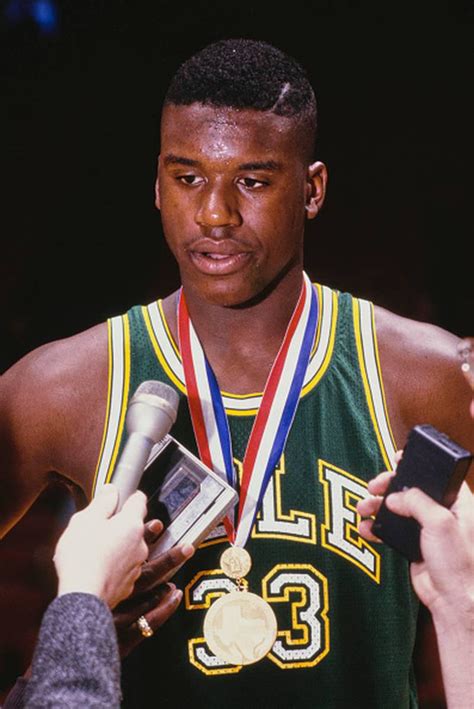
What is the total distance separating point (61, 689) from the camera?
1.19 m

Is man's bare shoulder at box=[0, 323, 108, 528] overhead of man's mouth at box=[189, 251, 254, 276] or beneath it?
beneath

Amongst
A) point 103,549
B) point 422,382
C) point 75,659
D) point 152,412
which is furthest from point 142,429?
point 422,382

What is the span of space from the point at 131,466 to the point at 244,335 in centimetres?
75

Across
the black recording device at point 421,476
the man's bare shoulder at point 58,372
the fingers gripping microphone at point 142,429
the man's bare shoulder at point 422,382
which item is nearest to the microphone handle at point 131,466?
the fingers gripping microphone at point 142,429

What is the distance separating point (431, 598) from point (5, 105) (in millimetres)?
4317

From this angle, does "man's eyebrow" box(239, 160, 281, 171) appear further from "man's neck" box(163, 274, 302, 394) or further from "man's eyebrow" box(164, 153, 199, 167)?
"man's neck" box(163, 274, 302, 394)

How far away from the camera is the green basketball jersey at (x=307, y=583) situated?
1921 mm

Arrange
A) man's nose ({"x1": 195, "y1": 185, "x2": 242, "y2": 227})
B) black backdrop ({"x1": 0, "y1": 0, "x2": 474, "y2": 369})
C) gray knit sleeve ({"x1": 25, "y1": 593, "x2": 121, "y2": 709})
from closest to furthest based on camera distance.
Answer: gray knit sleeve ({"x1": 25, "y1": 593, "x2": 121, "y2": 709}), man's nose ({"x1": 195, "y1": 185, "x2": 242, "y2": 227}), black backdrop ({"x1": 0, "y1": 0, "x2": 474, "y2": 369})

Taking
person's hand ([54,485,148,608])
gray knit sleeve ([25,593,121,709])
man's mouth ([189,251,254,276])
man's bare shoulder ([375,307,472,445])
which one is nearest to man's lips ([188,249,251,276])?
man's mouth ([189,251,254,276])

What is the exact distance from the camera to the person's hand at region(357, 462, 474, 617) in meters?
1.30

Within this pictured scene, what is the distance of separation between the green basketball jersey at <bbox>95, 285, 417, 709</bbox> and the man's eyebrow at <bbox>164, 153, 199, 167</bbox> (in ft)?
1.48

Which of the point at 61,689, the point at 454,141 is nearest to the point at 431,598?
the point at 61,689

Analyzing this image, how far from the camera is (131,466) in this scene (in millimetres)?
1385

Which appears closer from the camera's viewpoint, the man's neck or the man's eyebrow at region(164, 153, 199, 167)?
the man's eyebrow at region(164, 153, 199, 167)
